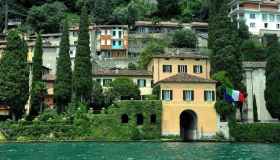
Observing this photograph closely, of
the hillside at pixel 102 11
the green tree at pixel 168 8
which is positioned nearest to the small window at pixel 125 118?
the hillside at pixel 102 11

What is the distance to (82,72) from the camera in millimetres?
71812

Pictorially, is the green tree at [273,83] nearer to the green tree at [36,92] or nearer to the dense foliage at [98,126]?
the dense foliage at [98,126]

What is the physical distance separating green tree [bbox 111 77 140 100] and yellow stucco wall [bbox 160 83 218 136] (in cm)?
802

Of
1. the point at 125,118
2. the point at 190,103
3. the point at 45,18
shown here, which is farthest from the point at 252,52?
the point at 45,18

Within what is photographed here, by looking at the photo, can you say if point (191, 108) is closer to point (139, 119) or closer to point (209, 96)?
point (209, 96)

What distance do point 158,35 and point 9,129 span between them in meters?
56.0

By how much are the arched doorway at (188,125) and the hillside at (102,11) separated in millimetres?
47725

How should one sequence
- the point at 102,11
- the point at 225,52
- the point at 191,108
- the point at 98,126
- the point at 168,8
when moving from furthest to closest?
the point at 168,8, the point at 102,11, the point at 225,52, the point at 191,108, the point at 98,126

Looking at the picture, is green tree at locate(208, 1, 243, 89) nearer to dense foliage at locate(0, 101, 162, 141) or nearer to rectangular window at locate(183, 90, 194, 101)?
rectangular window at locate(183, 90, 194, 101)

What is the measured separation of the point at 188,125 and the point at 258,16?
5793cm

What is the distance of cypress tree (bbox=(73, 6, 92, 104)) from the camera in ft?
234

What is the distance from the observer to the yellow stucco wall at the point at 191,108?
67.3 meters

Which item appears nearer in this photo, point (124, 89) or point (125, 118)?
Answer: point (125, 118)

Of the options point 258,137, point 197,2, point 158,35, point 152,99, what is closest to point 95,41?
point 158,35
